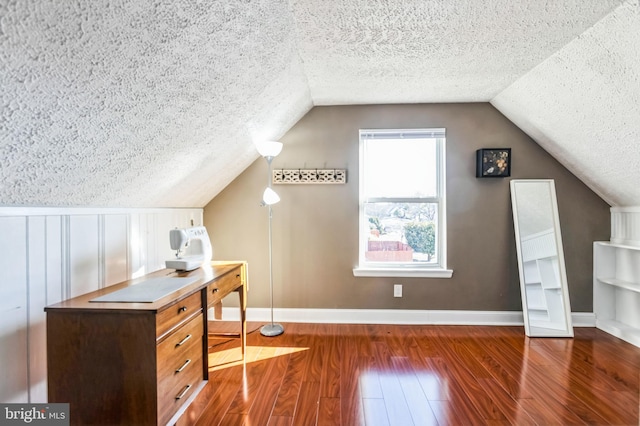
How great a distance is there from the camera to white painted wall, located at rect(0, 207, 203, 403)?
3.97ft

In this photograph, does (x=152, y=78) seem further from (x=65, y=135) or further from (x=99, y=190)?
(x=99, y=190)

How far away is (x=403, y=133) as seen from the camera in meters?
2.87

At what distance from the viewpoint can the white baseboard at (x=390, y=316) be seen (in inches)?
110

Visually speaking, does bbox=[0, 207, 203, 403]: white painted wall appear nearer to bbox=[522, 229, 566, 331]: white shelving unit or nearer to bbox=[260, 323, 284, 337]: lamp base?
bbox=[260, 323, 284, 337]: lamp base

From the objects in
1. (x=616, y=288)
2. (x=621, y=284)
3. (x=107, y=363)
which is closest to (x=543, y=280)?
(x=621, y=284)

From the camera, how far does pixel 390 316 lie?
9.39ft

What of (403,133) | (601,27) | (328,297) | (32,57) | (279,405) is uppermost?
(601,27)

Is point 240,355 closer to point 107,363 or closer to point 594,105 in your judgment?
point 107,363

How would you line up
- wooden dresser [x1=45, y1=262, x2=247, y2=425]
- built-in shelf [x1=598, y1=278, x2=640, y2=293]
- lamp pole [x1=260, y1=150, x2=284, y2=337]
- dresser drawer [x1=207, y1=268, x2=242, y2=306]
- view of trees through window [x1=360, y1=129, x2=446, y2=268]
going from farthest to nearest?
view of trees through window [x1=360, y1=129, x2=446, y2=268]
lamp pole [x1=260, y1=150, x2=284, y2=337]
built-in shelf [x1=598, y1=278, x2=640, y2=293]
dresser drawer [x1=207, y1=268, x2=242, y2=306]
wooden dresser [x1=45, y1=262, x2=247, y2=425]

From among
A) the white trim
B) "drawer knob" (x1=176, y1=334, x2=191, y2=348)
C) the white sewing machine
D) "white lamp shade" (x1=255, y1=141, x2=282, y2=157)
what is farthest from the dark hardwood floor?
"white lamp shade" (x1=255, y1=141, x2=282, y2=157)

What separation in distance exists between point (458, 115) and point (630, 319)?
2346 millimetres

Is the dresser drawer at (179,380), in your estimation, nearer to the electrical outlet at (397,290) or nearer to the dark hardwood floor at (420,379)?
the dark hardwood floor at (420,379)

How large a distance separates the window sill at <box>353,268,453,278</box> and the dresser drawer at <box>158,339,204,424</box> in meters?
1.66

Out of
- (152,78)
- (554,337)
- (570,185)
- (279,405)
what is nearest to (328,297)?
(279,405)
